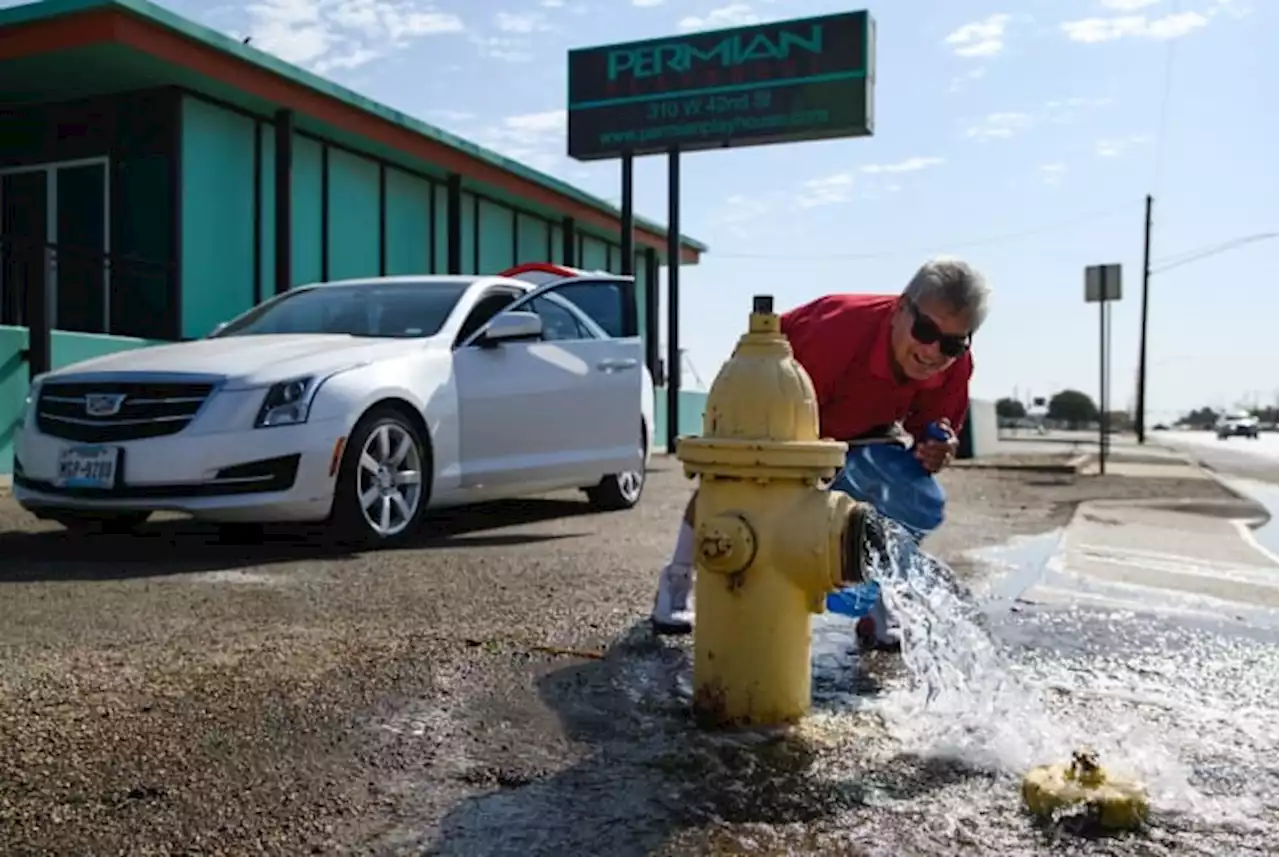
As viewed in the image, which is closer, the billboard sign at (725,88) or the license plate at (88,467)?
the license plate at (88,467)

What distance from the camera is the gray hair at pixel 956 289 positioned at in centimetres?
331

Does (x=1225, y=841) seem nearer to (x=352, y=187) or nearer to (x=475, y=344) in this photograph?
(x=475, y=344)

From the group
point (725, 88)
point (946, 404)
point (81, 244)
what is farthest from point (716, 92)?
point (946, 404)

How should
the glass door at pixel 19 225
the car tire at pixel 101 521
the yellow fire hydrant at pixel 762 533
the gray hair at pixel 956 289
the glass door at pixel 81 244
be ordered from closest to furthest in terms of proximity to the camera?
the yellow fire hydrant at pixel 762 533 < the gray hair at pixel 956 289 < the car tire at pixel 101 521 < the glass door at pixel 19 225 < the glass door at pixel 81 244

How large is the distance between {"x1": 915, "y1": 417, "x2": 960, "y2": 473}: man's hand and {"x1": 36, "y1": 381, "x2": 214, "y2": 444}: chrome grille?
121 inches

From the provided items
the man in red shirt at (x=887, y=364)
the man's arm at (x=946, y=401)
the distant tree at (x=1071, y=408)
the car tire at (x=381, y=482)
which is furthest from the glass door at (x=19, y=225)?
the distant tree at (x=1071, y=408)

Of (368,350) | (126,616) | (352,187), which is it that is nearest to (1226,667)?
(126,616)

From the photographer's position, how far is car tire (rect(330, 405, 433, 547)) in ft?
18.0

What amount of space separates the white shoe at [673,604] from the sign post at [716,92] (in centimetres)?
1426

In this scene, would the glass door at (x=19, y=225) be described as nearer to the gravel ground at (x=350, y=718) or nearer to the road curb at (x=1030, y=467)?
the gravel ground at (x=350, y=718)

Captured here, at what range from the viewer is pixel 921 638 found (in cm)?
323

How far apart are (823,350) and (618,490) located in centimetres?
464

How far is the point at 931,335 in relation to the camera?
3371 mm

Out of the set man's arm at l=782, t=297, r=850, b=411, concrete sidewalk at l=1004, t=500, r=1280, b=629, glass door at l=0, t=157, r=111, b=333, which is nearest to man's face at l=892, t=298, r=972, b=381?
man's arm at l=782, t=297, r=850, b=411
